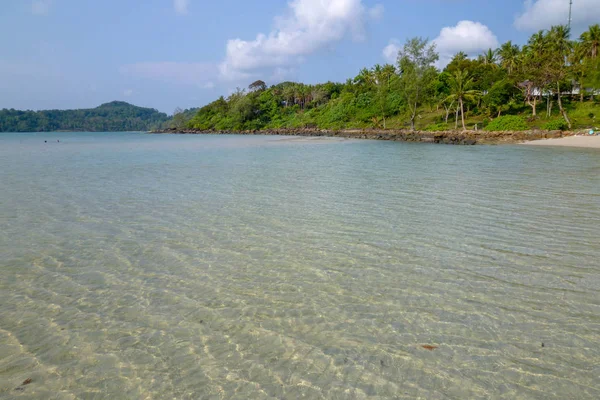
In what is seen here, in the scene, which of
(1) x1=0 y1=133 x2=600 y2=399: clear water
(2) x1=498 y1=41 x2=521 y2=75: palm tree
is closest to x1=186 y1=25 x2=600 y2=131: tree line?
(2) x1=498 y1=41 x2=521 y2=75: palm tree

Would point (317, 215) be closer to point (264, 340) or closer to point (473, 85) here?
point (264, 340)

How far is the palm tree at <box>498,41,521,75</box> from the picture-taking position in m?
72.7

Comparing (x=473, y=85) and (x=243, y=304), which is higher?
(x=473, y=85)

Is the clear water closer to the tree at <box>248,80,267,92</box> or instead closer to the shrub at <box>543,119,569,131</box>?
the shrub at <box>543,119,569,131</box>

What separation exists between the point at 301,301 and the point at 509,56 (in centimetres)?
8653

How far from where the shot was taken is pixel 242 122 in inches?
4978

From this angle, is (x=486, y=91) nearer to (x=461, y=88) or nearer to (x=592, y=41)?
(x=461, y=88)

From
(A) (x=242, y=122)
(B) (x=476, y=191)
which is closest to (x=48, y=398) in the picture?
(B) (x=476, y=191)

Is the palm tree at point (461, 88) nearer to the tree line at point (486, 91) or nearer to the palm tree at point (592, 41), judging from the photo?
the tree line at point (486, 91)

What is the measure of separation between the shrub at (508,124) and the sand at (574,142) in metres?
9.86

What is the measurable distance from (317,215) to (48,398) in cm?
786

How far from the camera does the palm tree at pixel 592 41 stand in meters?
65.4

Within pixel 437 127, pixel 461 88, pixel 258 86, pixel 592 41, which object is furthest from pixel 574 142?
pixel 258 86

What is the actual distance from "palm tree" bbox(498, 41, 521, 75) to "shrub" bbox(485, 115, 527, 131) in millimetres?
23822
